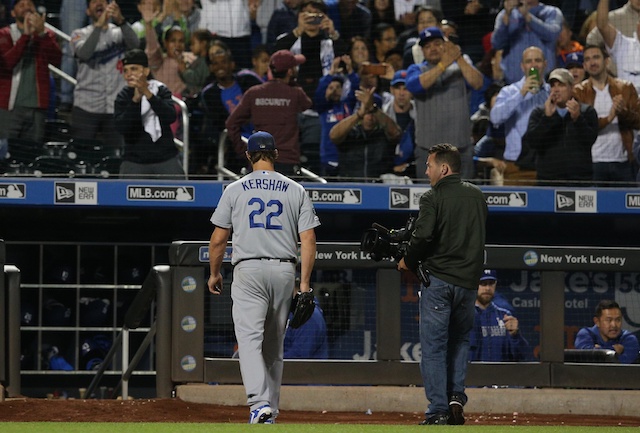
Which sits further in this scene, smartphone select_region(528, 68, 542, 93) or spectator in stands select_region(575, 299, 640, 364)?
smartphone select_region(528, 68, 542, 93)

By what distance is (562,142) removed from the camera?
11.2m

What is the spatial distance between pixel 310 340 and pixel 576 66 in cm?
541

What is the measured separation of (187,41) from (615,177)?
16.2 feet

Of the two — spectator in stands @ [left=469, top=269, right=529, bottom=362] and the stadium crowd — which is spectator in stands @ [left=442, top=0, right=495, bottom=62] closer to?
the stadium crowd

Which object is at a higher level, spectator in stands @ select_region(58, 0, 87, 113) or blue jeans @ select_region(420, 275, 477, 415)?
spectator in stands @ select_region(58, 0, 87, 113)

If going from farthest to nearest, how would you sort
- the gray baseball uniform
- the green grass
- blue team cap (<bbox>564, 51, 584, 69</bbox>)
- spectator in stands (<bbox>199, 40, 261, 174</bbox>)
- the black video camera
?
blue team cap (<bbox>564, 51, 584, 69</bbox>) < spectator in stands (<bbox>199, 40, 261, 174</bbox>) < the black video camera < the gray baseball uniform < the green grass

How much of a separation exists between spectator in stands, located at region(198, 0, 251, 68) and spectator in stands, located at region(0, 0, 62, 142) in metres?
1.83

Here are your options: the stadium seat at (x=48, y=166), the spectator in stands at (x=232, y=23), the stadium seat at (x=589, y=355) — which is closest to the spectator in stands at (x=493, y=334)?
the stadium seat at (x=589, y=355)

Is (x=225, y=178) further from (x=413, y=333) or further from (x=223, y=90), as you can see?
(x=413, y=333)

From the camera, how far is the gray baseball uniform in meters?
5.89

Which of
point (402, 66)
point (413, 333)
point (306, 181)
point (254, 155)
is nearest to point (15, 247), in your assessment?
point (306, 181)

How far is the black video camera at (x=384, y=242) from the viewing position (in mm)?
6371

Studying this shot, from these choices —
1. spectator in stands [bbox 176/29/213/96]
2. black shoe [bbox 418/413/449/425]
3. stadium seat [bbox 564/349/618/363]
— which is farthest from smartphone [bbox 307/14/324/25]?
black shoe [bbox 418/413/449/425]

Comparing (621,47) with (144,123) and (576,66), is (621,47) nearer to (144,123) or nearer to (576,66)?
(576,66)
